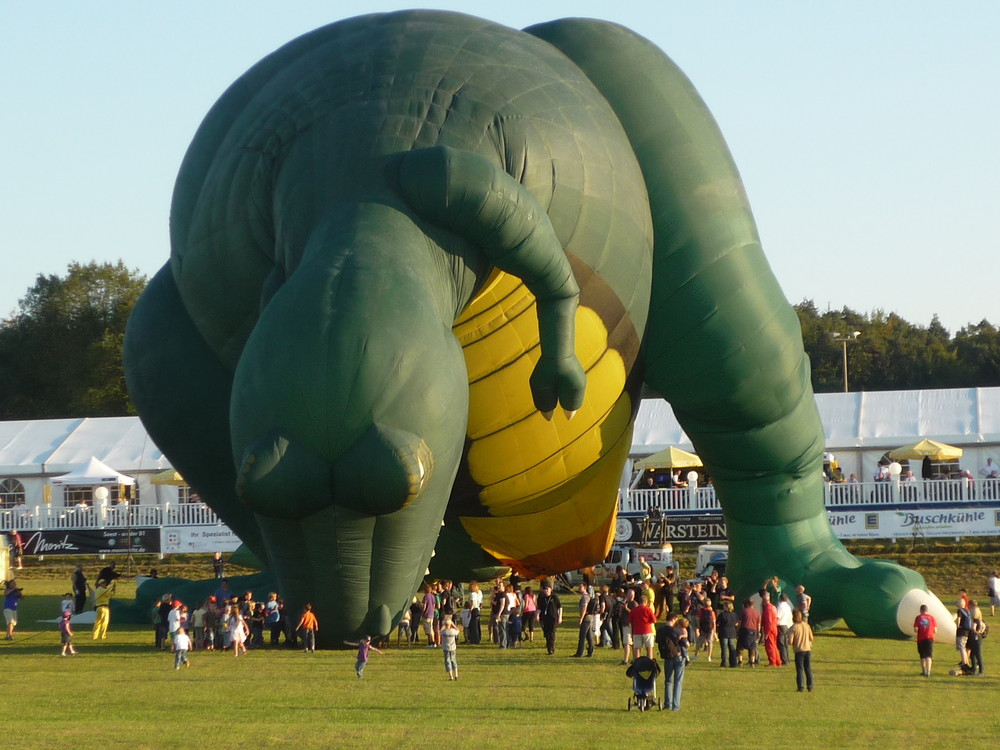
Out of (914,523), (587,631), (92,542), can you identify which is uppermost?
(914,523)

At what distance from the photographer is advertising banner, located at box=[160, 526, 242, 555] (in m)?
31.7

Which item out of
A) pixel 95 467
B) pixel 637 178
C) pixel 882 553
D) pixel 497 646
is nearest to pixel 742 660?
pixel 497 646

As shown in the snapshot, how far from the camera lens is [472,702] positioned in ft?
44.7

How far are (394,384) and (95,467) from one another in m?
27.1

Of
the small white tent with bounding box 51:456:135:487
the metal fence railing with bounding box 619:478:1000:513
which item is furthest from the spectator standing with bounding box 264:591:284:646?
the small white tent with bounding box 51:456:135:487

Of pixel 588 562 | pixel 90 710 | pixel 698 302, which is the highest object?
pixel 698 302

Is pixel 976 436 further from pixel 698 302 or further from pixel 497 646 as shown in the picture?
pixel 698 302

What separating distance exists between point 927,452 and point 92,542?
17279 mm

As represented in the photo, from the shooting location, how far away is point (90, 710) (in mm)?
13211

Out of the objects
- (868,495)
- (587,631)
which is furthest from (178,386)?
(868,495)

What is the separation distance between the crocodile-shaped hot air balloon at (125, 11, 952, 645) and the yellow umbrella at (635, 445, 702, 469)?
1728 centimetres

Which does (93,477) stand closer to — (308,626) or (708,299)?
(708,299)

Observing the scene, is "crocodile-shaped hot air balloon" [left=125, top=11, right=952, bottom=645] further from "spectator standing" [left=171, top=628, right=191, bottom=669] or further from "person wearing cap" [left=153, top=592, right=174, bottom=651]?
"person wearing cap" [left=153, top=592, right=174, bottom=651]

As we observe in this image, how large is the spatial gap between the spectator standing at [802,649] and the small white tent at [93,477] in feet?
74.0
